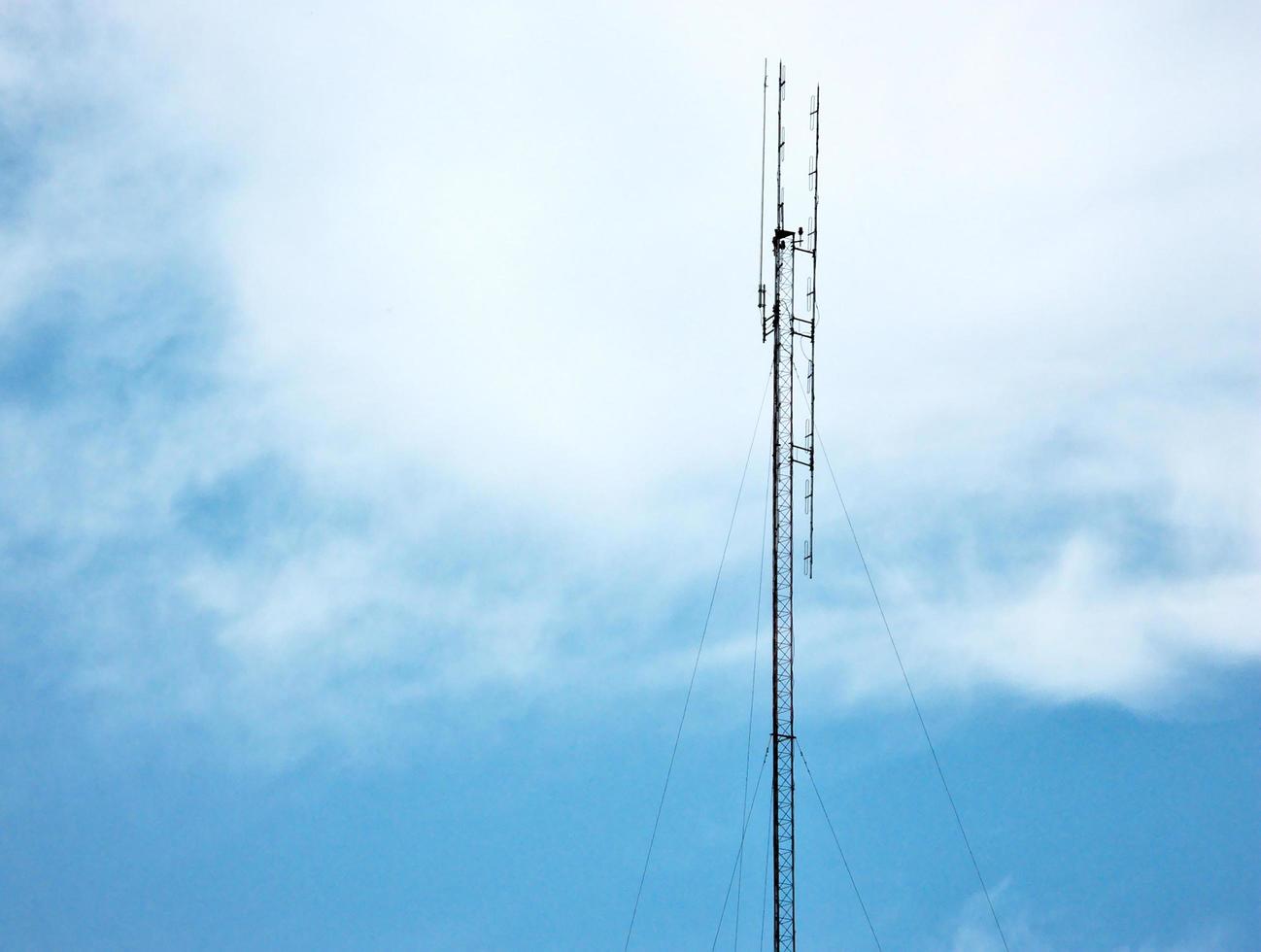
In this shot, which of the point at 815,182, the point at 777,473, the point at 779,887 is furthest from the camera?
the point at 815,182

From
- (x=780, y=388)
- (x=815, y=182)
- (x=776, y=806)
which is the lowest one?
(x=776, y=806)

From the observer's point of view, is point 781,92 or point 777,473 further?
point 781,92

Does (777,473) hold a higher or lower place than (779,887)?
higher

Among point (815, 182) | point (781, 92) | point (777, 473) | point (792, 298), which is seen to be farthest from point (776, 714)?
point (781, 92)

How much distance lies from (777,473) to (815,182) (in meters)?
13.8

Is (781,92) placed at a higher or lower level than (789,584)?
higher

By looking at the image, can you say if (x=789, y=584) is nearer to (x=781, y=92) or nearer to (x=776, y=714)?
(x=776, y=714)

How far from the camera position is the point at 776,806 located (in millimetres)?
45344

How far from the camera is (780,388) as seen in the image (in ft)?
162

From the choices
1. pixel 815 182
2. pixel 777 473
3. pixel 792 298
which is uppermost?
pixel 815 182

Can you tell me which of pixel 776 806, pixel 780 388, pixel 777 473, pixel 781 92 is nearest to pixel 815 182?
pixel 781 92

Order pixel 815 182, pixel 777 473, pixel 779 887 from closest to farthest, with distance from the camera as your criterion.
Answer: pixel 779 887
pixel 777 473
pixel 815 182

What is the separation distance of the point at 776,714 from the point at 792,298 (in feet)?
59.6

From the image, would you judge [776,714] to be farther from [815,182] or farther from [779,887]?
[815,182]
